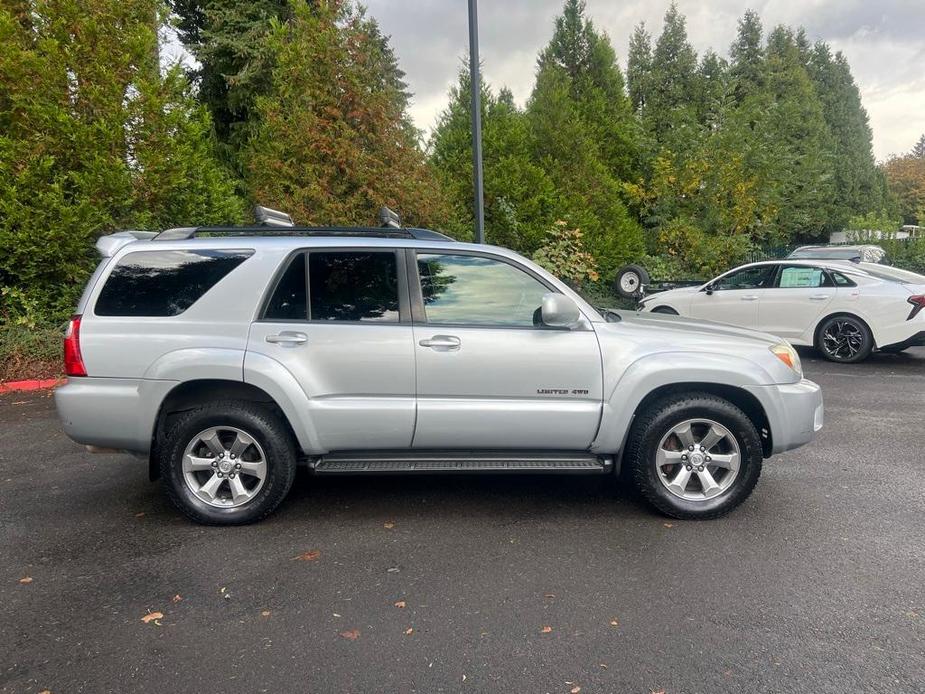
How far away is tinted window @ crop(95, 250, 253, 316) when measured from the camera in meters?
3.96

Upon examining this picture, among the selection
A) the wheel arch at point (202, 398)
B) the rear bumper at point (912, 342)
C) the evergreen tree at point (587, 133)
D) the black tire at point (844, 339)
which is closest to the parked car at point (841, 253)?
the evergreen tree at point (587, 133)

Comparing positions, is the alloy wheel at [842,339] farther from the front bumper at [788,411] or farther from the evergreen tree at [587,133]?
the front bumper at [788,411]

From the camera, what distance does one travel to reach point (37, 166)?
8172mm

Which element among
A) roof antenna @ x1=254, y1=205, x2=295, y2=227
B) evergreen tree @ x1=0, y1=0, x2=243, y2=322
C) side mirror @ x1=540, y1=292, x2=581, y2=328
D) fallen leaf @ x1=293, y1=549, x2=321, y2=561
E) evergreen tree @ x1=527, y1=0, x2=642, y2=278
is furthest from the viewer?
evergreen tree @ x1=527, y1=0, x2=642, y2=278

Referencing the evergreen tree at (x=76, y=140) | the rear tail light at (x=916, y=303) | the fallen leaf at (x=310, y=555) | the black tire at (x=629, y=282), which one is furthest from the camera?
the black tire at (x=629, y=282)

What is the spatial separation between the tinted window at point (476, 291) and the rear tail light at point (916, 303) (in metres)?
7.12

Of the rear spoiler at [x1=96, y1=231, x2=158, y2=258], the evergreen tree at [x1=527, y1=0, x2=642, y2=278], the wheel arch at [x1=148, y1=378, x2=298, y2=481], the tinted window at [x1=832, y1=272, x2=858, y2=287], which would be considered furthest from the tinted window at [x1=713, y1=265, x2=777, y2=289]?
the rear spoiler at [x1=96, y1=231, x2=158, y2=258]

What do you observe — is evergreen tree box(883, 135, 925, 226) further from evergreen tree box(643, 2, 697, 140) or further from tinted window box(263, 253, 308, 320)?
tinted window box(263, 253, 308, 320)

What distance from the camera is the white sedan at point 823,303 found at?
8.97 metres

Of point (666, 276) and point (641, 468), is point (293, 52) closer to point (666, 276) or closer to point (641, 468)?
point (641, 468)

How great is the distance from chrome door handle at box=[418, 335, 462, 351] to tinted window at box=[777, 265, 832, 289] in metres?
7.77

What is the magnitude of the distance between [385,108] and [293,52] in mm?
1615

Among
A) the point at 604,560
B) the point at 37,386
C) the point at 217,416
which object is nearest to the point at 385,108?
the point at 37,386

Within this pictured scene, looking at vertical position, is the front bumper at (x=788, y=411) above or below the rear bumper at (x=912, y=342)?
above
